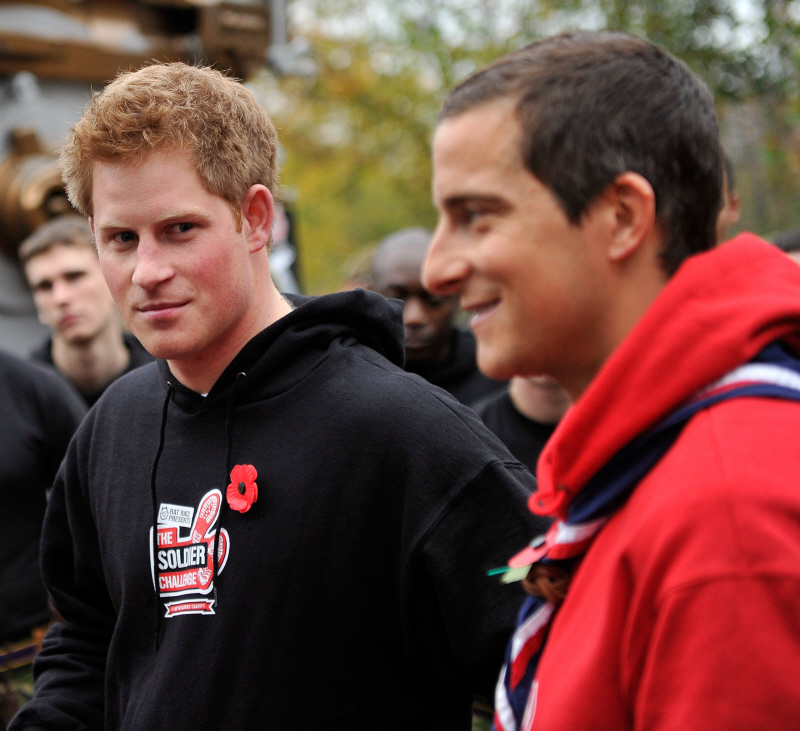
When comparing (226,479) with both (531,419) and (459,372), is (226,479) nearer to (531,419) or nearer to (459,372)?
(531,419)

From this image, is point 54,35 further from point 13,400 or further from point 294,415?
point 294,415

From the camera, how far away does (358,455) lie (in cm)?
204

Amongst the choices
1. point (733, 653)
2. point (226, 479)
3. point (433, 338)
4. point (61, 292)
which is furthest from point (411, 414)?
point (61, 292)

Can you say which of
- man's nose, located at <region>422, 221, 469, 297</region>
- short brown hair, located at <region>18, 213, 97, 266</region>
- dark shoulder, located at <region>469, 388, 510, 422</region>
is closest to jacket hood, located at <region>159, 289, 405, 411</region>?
man's nose, located at <region>422, 221, 469, 297</region>

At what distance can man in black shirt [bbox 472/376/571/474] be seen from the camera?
3832 mm

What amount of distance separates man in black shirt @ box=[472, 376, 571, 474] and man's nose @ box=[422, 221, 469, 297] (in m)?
2.41

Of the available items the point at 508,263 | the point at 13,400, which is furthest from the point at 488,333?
the point at 13,400

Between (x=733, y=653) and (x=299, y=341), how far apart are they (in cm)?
136

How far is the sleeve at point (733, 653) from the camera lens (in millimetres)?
1025

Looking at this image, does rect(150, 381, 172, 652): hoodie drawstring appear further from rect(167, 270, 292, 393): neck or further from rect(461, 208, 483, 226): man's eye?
rect(461, 208, 483, 226): man's eye

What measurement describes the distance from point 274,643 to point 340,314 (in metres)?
0.78

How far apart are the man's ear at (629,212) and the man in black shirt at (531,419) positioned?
2.51m

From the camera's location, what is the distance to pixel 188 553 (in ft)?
6.98

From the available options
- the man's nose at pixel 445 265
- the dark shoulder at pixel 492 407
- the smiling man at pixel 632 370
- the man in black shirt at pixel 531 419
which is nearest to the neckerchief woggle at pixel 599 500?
the smiling man at pixel 632 370
